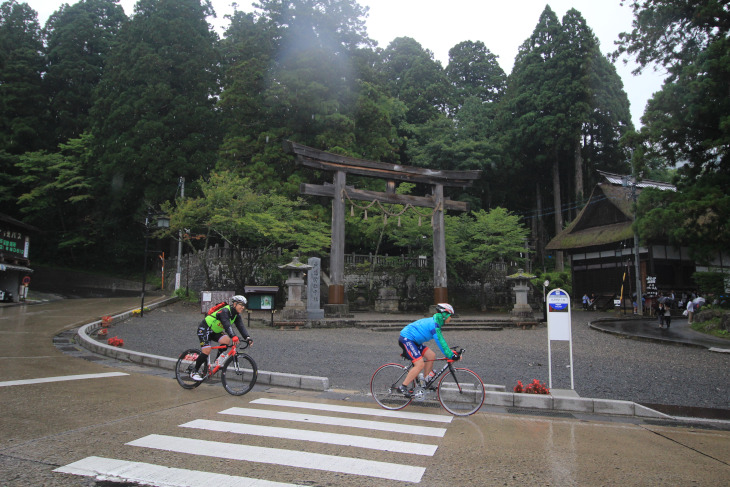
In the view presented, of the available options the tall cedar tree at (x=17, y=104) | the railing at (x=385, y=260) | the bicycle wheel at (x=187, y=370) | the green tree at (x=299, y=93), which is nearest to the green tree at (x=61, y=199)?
the tall cedar tree at (x=17, y=104)

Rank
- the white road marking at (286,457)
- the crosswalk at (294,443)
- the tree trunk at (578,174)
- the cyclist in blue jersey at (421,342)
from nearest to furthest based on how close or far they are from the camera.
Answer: the crosswalk at (294,443) → the white road marking at (286,457) → the cyclist in blue jersey at (421,342) → the tree trunk at (578,174)

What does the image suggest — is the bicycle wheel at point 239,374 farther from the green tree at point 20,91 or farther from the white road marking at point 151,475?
the green tree at point 20,91

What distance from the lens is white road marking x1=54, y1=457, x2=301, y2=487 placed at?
3.42 meters

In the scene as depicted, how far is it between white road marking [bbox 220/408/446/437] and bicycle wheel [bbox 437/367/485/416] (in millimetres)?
884

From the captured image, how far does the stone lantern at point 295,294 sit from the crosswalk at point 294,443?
10.8 meters

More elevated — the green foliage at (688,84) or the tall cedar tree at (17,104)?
the tall cedar tree at (17,104)

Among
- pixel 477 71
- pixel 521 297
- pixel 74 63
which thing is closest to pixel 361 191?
pixel 521 297

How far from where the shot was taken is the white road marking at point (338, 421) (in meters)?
5.11

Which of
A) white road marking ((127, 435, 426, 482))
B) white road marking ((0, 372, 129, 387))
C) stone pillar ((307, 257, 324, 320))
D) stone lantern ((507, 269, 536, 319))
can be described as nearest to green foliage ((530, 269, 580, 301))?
stone lantern ((507, 269, 536, 319))

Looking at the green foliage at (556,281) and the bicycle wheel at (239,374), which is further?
the green foliage at (556,281)

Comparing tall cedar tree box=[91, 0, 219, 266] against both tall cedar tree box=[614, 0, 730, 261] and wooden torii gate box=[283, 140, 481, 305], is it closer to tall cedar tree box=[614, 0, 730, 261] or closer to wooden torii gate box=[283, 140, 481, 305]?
wooden torii gate box=[283, 140, 481, 305]

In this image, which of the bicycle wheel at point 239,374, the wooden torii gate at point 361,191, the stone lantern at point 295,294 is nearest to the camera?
the bicycle wheel at point 239,374

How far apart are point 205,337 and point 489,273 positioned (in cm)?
2417

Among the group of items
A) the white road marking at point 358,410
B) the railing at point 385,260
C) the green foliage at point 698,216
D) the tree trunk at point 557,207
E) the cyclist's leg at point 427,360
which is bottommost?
the white road marking at point 358,410
